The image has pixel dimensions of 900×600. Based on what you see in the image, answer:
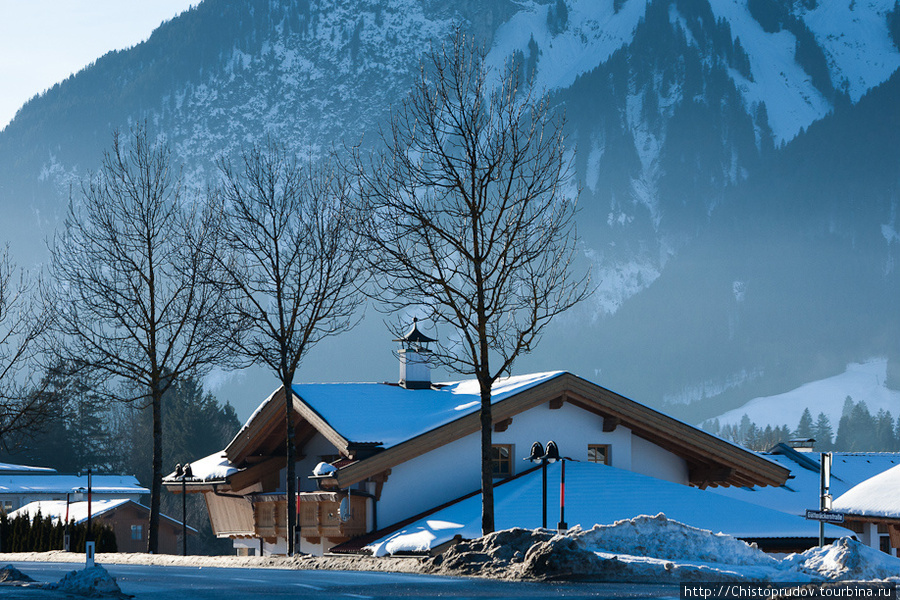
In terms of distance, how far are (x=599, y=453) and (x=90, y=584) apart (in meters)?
23.6

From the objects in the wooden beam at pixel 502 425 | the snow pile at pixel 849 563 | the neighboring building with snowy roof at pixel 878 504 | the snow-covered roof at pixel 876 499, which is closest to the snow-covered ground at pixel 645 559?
the snow pile at pixel 849 563

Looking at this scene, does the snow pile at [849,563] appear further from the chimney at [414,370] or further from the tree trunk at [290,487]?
the chimney at [414,370]

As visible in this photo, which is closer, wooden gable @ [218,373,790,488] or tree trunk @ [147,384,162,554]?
tree trunk @ [147,384,162,554]

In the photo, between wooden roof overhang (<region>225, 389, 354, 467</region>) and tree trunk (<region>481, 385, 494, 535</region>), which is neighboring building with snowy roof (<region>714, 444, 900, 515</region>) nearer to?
wooden roof overhang (<region>225, 389, 354, 467</region>)

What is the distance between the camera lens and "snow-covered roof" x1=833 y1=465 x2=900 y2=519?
96.5 feet

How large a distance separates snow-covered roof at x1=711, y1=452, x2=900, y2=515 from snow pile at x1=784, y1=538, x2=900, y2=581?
83.4 feet

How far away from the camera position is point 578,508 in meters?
29.8

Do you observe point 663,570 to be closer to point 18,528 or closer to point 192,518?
point 18,528

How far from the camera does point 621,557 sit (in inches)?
611

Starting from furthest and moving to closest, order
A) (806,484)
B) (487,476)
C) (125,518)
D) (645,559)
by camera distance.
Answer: (125,518)
(806,484)
(487,476)
(645,559)

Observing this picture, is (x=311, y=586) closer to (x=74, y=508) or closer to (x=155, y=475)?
(x=155, y=475)

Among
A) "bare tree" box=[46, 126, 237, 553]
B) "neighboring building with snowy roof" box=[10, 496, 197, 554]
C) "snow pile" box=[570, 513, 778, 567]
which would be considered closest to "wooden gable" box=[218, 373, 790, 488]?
"bare tree" box=[46, 126, 237, 553]

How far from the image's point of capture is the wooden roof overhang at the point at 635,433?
32.0 meters

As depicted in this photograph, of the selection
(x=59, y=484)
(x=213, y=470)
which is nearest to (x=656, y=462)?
(x=213, y=470)
